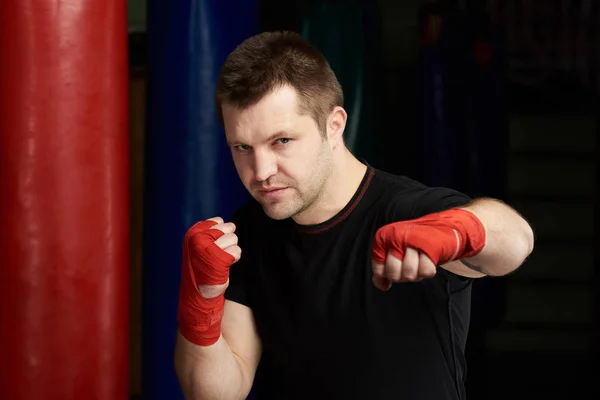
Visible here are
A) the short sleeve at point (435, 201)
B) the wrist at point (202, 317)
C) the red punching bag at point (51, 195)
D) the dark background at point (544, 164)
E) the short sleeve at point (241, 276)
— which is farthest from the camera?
the dark background at point (544, 164)

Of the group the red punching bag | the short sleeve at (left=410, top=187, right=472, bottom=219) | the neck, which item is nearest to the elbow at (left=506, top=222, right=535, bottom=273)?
the short sleeve at (left=410, top=187, right=472, bottom=219)

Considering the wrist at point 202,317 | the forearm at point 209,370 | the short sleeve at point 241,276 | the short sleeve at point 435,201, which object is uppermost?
the short sleeve at point 435,201

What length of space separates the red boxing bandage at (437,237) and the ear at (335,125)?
35 cm

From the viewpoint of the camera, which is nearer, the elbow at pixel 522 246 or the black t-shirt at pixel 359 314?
the elbow at pixel 522 246

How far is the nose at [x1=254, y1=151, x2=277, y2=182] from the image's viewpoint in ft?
4.21

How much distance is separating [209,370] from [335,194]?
0.40 meters

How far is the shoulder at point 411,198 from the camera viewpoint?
1.24m

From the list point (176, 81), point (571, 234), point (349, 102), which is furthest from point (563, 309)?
point (176, 81)

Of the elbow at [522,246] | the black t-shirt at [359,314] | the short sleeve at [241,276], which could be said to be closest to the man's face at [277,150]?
the black t-shirt at [359,314]

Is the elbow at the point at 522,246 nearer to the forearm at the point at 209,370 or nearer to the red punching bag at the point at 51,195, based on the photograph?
the forearm at the point at 209,370

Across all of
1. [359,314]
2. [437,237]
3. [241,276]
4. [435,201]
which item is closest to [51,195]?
[241,276]

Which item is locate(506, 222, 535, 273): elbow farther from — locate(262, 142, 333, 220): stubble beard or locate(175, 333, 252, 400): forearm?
locate(175, 333, 252, 400): forearm

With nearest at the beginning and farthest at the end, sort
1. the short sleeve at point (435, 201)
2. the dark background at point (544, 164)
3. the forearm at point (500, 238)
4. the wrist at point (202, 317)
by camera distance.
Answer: the forearm at point (500, 238) → the short sleeve at point (435, 201) → the wrist at point (202, 317) → the dark background at point (544, 164)

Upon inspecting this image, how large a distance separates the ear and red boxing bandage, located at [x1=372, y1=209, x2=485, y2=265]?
1.14 ft
